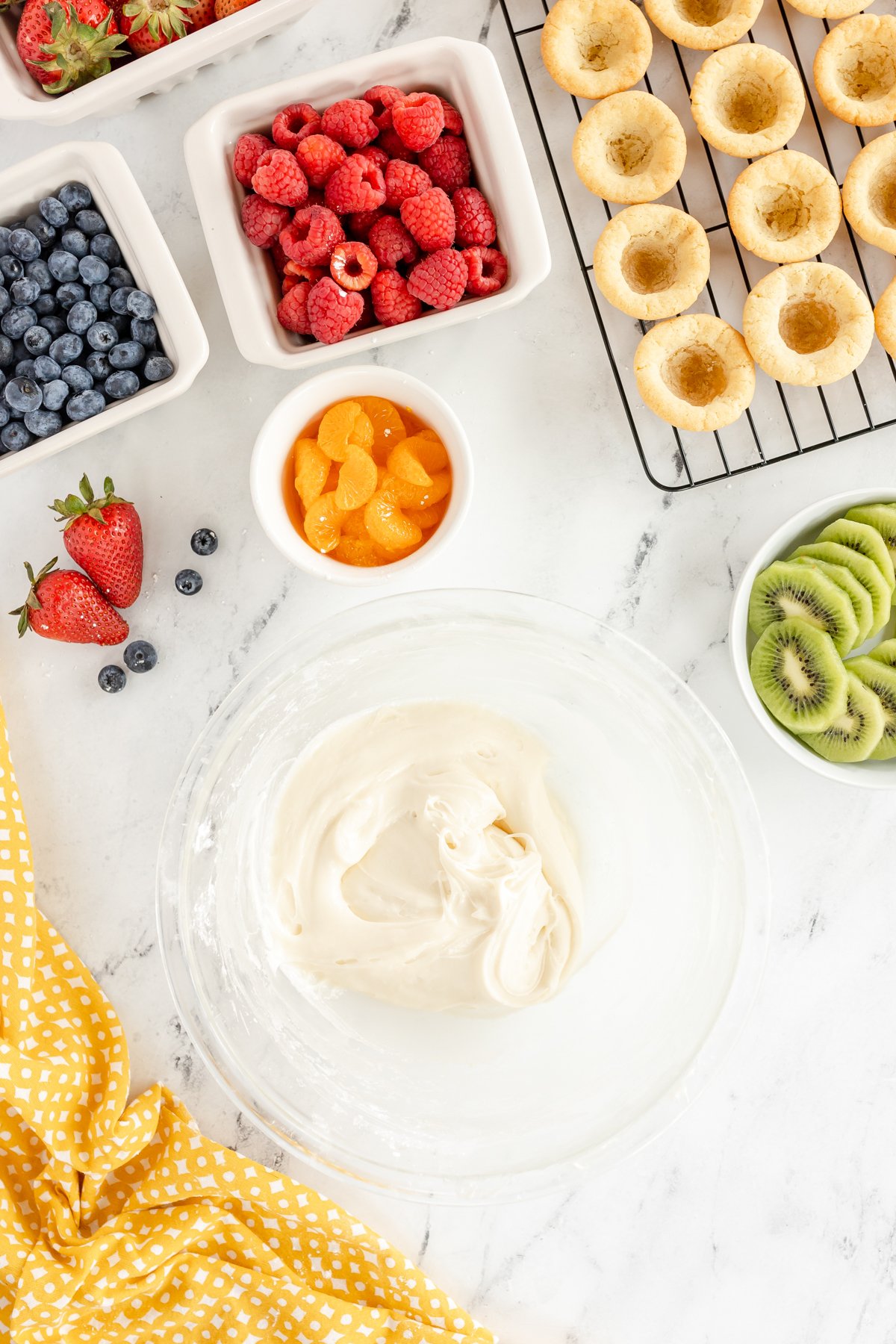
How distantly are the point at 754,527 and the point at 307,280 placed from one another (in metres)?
0.89

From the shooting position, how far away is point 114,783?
5.94 ft

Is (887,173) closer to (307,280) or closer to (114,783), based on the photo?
(307,280)

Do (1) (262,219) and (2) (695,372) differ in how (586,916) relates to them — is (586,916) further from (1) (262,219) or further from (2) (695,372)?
(1) (262,219)

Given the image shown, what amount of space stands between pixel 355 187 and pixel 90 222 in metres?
0.44

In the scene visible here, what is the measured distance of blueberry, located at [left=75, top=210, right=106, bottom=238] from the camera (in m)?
1.55

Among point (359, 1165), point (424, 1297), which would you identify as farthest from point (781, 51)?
point (424, 1297)

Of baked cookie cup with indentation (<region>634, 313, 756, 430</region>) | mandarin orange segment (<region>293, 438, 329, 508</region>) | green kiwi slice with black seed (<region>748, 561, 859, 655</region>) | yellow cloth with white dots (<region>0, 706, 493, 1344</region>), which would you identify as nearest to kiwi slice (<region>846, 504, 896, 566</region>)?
green kiwi slice with black seed (<region>748, 561, 859, 655</region>)

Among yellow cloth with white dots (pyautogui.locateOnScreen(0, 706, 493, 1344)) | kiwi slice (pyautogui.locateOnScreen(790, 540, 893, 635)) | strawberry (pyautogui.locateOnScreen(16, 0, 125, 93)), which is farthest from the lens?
yellow cloth with white dots (pyautogui.locateOnScreen(0, 706, 493, 1344))

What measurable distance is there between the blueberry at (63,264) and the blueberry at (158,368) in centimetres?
18

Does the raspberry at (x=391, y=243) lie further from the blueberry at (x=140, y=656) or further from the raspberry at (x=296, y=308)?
the blueberry at (x=140, y=656)

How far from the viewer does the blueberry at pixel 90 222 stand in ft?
5.08

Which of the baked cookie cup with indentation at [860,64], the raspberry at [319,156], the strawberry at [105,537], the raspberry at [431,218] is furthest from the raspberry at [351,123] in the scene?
the baked cookie cup with indentation at [860,64]

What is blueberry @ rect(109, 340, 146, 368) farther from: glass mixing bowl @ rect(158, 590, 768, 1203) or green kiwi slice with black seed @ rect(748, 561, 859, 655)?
green kiwi slice with black seed @ rect(748, 561, 859, 655)

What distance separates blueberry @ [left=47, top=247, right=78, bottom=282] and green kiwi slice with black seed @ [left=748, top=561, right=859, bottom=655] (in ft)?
4.02
